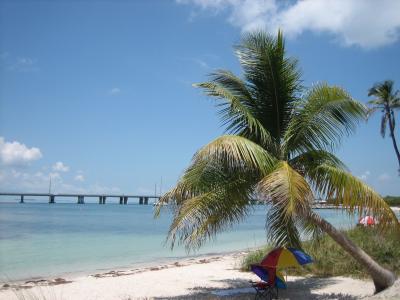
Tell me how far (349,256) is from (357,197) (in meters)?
5.82

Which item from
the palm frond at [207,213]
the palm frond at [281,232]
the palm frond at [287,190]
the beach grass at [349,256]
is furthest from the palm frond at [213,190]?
the beach grass at [349,256]

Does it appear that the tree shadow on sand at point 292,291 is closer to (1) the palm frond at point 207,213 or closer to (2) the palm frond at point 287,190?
(1) the palm frond at point 207,213

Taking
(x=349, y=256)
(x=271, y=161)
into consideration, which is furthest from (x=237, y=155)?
(x=349, y=256)

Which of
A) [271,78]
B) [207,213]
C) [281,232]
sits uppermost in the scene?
[271,78]

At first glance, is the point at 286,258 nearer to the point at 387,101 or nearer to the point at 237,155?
the point at 237,155

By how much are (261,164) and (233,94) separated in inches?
82.8

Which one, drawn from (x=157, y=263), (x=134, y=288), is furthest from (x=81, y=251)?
(x=134, y=288)

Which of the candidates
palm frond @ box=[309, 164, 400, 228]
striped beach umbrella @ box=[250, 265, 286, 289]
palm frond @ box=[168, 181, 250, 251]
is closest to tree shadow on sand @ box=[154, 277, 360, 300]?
striped beach umbrella @ box=[250, 265, 286, 289]

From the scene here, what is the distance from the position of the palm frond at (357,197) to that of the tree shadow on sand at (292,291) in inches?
86.1

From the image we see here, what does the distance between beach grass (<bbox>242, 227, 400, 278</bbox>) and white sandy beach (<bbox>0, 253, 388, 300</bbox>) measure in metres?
0.61

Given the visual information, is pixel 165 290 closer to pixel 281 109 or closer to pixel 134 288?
pixel 134 288

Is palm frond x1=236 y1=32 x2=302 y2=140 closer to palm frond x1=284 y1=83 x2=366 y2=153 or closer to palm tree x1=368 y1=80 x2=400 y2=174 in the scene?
palm frond x1=284 y1=83 x2=366 y2=153

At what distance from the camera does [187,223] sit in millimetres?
8547

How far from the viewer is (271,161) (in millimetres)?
8852
